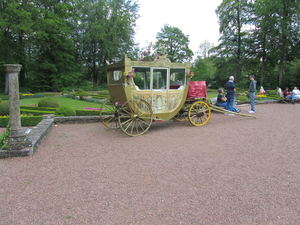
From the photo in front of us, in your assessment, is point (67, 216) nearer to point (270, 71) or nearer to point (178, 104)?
point (178, 104)

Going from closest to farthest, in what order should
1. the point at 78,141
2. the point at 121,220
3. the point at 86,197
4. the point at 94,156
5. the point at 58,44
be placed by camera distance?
the point at 121,220
the point at 86,197
the point at 94,156
the point at 78,141
the point at 58,44

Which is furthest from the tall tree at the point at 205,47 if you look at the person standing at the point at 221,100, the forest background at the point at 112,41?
the person standing at the point at 221,100

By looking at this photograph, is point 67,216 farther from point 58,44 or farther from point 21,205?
point 58,44

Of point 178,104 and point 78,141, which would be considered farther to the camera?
point 178,104

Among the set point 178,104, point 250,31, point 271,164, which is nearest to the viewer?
point 271,164

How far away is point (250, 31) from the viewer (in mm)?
36938

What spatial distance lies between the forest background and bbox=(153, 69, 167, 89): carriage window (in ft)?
75.3

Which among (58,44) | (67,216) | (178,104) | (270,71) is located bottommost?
(67,216)

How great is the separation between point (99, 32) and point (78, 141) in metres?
34.7

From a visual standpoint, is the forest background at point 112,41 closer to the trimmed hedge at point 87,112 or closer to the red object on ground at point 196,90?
the trimmed hedge at point 87,112

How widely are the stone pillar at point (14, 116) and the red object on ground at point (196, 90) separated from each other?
5.49 meters

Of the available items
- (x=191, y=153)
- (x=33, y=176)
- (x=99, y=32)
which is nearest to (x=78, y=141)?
(x=33, y=176)

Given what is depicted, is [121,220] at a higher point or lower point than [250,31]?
lower

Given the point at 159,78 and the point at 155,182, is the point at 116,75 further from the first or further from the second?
the point at 155,182
